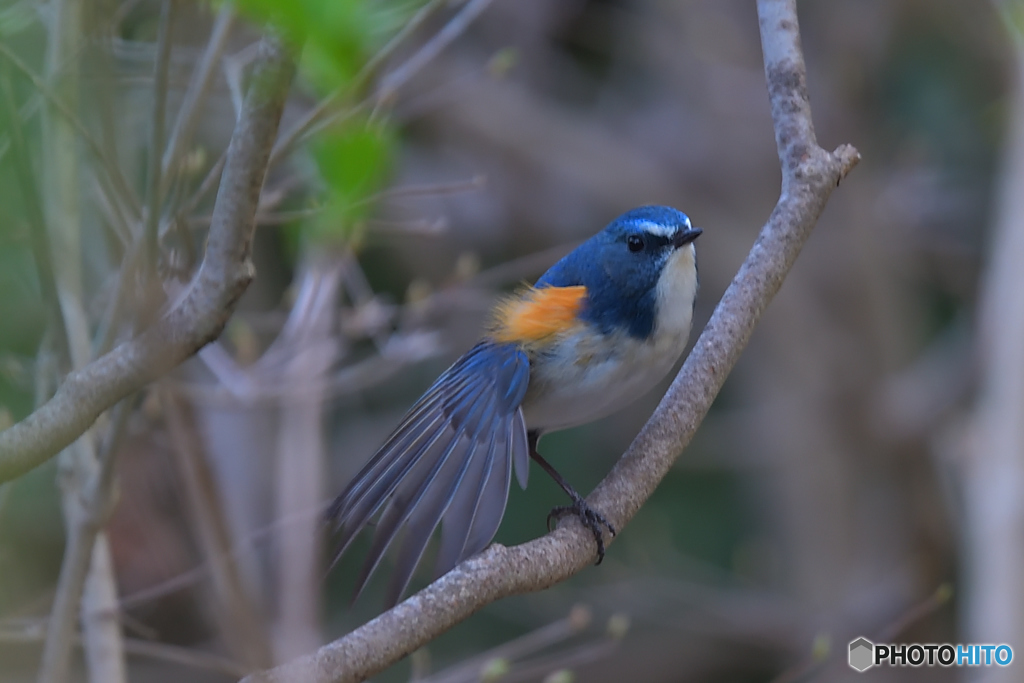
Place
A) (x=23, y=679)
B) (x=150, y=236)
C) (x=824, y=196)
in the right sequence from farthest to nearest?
1. (x=23, y=679)
2. (x=824, y=196)
3. (x=150, y=236)

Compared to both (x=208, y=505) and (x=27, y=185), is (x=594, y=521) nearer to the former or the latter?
(x=208, y=505)

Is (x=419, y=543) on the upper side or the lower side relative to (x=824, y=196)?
lower

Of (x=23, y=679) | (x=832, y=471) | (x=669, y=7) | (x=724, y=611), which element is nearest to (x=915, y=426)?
(x=832, y=471)

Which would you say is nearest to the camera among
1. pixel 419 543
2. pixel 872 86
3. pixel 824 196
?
pixel 419 543

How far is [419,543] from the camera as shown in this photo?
1813 millimetres

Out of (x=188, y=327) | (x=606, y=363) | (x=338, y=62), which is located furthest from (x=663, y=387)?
(x=338, y=62)

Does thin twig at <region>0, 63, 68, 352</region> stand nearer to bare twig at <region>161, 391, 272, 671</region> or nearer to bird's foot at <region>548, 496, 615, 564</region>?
bare twig at <region>161, 391, 272, 671</region>

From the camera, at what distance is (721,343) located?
2279mm

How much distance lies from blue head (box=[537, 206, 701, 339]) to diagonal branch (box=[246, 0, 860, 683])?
182 millimetres

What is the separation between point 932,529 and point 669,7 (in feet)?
10.3

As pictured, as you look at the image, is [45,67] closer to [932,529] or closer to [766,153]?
[766,153]

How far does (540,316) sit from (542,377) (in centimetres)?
17

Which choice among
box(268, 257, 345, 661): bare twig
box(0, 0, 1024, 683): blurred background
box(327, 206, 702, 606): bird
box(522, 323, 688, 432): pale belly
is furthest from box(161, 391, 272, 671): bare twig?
box(522, 323, 688, 432): pale belly

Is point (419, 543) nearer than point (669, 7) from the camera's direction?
Yes
